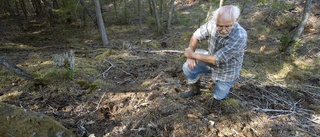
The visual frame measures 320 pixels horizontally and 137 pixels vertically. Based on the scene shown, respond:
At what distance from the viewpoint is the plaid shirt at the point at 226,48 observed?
225 centimetres

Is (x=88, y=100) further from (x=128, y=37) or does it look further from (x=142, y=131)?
(x=128, y=37)

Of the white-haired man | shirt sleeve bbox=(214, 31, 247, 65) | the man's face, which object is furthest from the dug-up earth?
the man's face

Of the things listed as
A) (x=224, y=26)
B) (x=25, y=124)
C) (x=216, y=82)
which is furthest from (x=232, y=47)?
(x=25, y=124)

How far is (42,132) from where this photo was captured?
220 centimetres

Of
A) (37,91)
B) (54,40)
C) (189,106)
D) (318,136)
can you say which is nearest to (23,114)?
(37,91)

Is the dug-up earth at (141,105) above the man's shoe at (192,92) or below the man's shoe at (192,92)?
below

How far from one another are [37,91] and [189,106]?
2850 millimetres

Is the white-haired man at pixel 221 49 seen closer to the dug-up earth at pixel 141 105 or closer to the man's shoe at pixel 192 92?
the man's shoe at pixel 192 92

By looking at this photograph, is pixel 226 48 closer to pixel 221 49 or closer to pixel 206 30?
pixel 221 49

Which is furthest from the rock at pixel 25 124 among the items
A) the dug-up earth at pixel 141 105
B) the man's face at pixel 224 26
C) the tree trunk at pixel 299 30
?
the tree trunk at pixel 299 30

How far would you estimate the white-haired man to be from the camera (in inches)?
83.5

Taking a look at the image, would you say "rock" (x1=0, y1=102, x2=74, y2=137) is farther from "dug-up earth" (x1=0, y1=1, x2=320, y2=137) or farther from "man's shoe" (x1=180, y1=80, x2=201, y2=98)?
"man's shoe" (x1=180, y1=80, x2=201, y2=98)

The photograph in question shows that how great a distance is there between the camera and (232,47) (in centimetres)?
227

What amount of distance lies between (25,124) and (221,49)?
239cm
